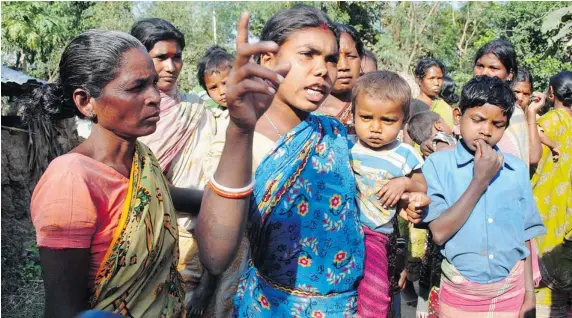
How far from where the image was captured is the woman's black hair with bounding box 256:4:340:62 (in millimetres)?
1853

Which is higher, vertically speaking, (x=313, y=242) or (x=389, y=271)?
(x=313, y=242)

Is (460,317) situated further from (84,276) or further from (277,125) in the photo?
(84,276)

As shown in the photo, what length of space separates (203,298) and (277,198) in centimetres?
134

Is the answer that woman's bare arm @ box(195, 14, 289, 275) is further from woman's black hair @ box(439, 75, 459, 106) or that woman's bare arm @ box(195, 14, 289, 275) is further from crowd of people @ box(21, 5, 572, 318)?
woman's black hair @ box(439, 75, 459, 106)

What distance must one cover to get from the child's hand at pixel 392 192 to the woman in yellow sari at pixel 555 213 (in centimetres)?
259

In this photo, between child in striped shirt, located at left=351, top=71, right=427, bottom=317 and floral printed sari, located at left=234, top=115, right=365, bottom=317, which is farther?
child in striped shirt, located at left=351, top=71, right=427, bottom=317

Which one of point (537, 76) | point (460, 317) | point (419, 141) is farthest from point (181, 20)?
point (460, 317)

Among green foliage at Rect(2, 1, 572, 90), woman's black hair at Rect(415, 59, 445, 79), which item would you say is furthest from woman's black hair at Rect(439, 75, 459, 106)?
green foliage at Rect(2, 1, 572, 90)

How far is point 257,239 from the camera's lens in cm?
181

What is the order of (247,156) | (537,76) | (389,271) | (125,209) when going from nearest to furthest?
(247,156) → (125,209) → (389,271) → (537,76)

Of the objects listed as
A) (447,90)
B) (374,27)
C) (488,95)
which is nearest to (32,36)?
(447,90)

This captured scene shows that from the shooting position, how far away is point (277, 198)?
68.2 inches

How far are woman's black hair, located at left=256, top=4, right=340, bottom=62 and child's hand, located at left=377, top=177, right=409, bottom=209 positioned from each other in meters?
0.71

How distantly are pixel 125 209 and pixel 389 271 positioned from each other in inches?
52.0
